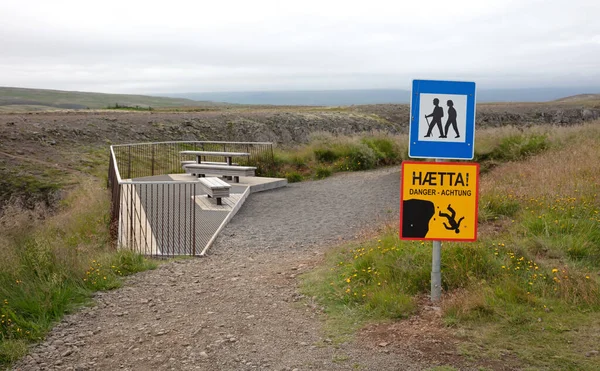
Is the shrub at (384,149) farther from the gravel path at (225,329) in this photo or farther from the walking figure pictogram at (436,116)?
the walking figure pictogram at (436,116)

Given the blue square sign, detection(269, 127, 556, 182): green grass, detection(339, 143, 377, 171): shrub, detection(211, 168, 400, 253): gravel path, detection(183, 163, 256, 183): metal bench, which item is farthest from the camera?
detection(339, 143, 377, 171): shrub

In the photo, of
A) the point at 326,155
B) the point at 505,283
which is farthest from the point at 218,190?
the point at 326,155

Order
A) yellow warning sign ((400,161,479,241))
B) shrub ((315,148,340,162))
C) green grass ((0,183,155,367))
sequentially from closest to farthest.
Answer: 1. green grass ((0,183,155,367))
2. yellow warning sign ((400,161,479,241))
3. shrub ((315,148,340,162))

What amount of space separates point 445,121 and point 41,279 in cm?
448

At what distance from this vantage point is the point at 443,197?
5.72 meters

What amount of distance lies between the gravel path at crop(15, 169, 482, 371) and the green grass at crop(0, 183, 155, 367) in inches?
6.5

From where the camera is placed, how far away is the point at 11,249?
277 inches

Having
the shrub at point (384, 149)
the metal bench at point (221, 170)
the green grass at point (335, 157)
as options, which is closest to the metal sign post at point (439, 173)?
the metal bench at point (221, 170)

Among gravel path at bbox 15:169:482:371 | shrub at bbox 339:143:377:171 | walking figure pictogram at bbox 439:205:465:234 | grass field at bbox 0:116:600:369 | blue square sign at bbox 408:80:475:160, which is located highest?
blue square sign at bbox 408:80:475:160

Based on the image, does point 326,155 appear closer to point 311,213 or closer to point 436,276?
point 311,213

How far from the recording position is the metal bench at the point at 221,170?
16203 mm

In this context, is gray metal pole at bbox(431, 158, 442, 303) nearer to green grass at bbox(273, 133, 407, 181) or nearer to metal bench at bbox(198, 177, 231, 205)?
metal bench at bbox(198, 177, 231, 205)

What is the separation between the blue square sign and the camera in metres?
5.58

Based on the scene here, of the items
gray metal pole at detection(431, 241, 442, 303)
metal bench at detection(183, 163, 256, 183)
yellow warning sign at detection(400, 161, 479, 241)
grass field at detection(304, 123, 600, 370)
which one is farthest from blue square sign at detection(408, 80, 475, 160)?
metal bench at detection(183, 163, 256, 183)
